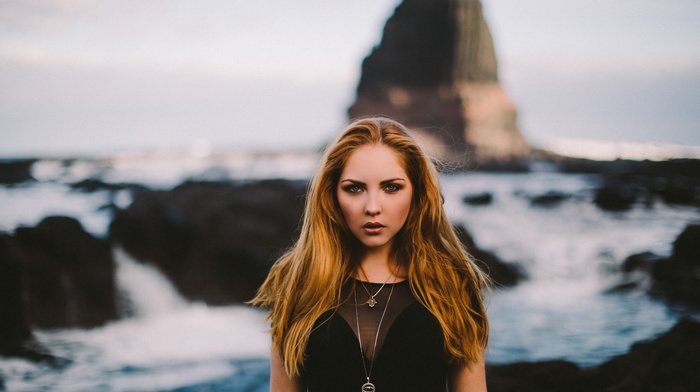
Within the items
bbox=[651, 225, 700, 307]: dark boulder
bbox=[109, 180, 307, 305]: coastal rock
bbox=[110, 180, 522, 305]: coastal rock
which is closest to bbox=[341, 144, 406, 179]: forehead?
bbox=[109, 180, 307, 305]: coastal rock

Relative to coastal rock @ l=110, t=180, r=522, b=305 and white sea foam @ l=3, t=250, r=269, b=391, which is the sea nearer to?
white sea foam @ l=3, t=250, r=269, b=391

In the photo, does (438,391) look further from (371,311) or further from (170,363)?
(170,363)

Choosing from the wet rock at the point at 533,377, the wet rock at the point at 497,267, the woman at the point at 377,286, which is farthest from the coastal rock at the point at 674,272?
the woman at the point at 377,286

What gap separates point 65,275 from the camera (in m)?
11.9

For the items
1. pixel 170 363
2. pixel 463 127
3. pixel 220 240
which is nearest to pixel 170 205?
pixel 220 240

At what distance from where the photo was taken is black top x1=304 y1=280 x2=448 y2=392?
2.15 meters

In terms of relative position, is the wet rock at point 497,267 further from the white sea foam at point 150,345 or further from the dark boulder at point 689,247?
the white sea foam at point 150,345

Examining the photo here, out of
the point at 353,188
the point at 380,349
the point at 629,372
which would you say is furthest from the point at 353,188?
the point at 629,372

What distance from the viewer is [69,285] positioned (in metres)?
11.9

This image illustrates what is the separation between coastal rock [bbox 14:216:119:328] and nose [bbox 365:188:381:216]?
11.0 m

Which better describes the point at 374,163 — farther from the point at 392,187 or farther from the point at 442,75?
the point at 442,75

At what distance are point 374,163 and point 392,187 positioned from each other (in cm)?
13

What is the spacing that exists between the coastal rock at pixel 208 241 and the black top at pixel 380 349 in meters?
10.2

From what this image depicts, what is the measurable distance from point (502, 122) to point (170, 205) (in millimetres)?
73199
